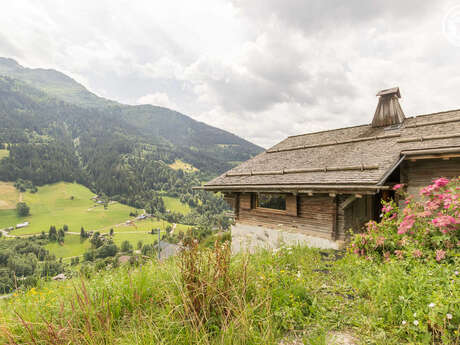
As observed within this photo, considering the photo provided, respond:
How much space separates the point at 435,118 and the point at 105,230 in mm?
95449

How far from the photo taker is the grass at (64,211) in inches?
3462

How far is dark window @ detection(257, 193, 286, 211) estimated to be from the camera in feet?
29.7

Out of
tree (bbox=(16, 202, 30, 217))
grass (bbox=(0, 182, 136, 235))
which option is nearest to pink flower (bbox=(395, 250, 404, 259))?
grass (bbox=(0, 182, 136, 235))

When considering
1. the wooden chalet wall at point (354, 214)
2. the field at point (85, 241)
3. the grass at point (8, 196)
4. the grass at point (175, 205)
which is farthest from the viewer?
the grass at point (8, 196)

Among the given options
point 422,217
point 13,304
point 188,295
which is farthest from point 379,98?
point 13,304

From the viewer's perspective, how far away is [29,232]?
3142 inches

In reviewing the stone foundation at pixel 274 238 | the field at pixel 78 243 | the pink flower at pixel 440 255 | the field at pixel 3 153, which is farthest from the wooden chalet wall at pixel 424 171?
the field at pixel 3 153

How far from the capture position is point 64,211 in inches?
4053

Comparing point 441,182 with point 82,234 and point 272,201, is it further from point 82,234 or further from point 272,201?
point 82,234

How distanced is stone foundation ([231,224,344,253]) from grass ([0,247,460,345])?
4.09 metres

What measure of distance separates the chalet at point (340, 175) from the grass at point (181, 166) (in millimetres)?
149116

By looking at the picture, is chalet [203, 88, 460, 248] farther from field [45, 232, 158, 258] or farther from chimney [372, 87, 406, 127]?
field [45, 232, 158, 258]

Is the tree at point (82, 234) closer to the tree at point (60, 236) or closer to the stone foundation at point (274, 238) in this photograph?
the tree at point (60, 236)

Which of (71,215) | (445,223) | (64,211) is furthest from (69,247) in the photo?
(445,223)
